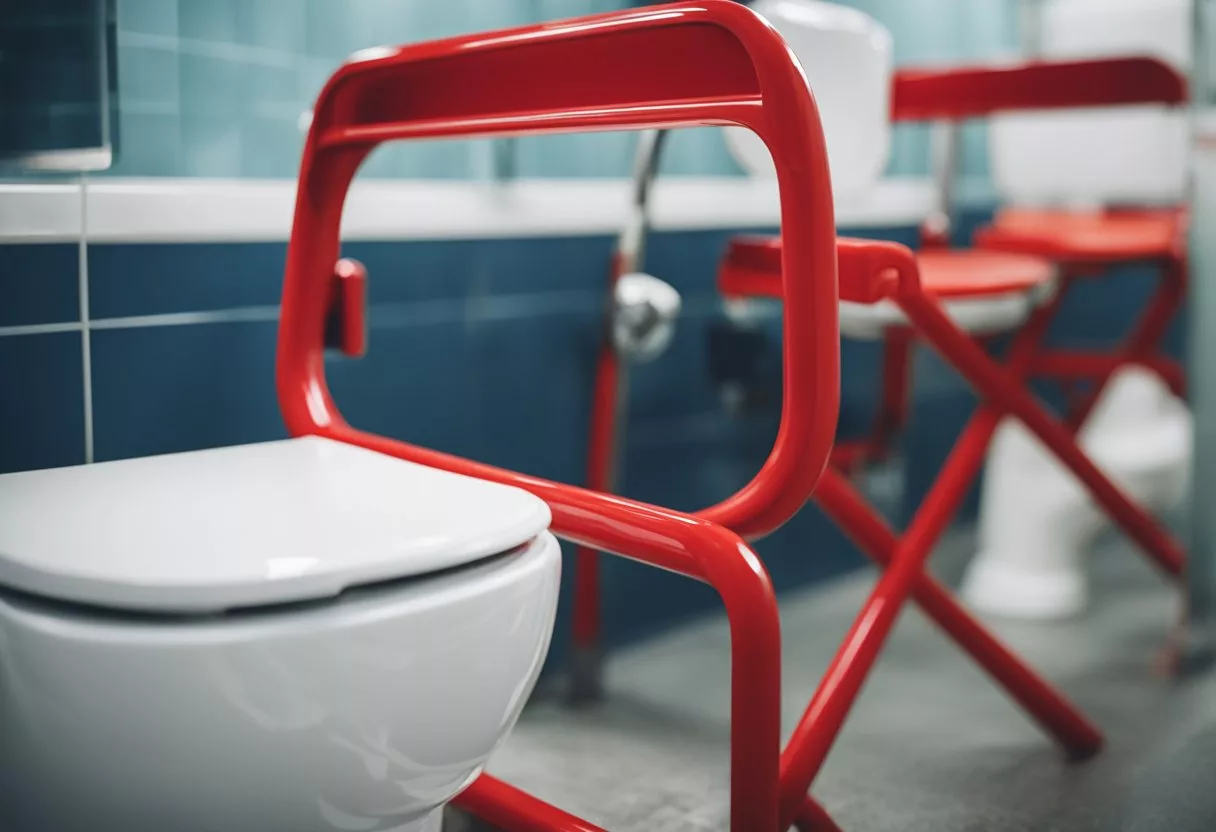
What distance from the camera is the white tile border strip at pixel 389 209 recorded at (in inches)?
46.9

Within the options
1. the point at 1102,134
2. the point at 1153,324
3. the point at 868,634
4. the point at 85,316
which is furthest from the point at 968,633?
the point at 1102,134

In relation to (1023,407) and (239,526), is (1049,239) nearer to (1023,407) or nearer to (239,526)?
(1023,407)

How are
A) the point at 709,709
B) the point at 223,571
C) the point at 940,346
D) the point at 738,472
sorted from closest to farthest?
the point at 223,571
the point at 940,346
the point at 709,709
the point at 738,472

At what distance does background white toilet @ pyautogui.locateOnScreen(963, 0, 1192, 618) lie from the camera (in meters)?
2.03

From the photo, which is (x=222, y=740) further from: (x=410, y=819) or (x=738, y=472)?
(x=738, y=472)

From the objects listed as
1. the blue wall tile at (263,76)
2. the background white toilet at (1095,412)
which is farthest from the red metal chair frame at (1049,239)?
the blue wall tile at (263,76)

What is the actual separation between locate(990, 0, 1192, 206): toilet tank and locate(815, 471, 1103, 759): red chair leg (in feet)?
3.40

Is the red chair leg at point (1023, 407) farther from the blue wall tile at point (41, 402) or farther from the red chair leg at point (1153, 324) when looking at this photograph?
the blue wall tile at point (41, 402)

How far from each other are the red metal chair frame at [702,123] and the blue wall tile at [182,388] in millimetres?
288

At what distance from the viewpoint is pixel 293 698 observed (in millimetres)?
733

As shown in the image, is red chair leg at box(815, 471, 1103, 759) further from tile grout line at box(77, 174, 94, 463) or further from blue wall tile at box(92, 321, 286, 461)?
tile grout line at box(77, 174, 94, 463)

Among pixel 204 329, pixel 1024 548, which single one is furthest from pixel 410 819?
pixel 1024 548

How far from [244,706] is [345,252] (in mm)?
Answer: 818

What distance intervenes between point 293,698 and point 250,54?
88cm
